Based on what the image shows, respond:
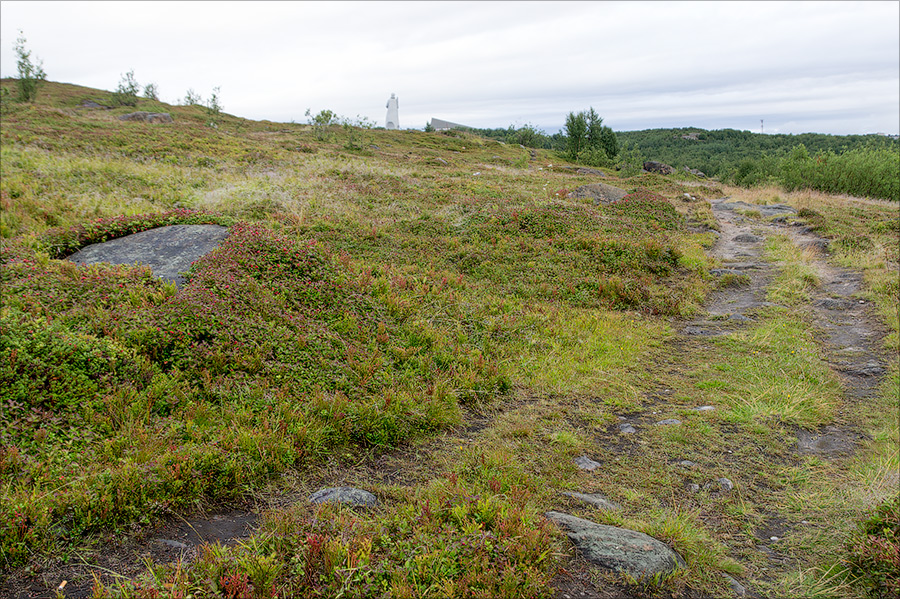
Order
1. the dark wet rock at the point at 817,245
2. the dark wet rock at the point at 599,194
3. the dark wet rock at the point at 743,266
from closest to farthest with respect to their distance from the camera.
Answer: the dark wet rock at the point at 743,266 < the dark wet rock at the point at 817,245 < the dark wet rock at the point at 599,194

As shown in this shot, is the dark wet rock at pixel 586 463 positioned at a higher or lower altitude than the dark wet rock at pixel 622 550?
lower

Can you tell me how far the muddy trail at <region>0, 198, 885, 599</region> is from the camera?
12.0 ft

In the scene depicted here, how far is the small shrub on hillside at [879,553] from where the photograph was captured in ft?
11.8

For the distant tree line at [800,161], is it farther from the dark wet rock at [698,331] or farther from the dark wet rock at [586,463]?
the dark wet rock at [586,463]

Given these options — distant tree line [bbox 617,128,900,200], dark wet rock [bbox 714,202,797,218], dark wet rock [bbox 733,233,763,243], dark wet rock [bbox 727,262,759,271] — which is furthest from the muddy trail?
distant tree line [bbox 617,128,900,200]

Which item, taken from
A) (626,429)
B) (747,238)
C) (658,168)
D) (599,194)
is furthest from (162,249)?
(658,168)

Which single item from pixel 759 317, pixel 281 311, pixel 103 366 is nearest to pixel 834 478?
pixel 759 317

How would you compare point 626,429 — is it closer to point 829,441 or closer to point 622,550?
point 829,441

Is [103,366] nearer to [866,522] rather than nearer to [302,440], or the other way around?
[302,440]

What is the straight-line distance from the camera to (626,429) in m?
6.82

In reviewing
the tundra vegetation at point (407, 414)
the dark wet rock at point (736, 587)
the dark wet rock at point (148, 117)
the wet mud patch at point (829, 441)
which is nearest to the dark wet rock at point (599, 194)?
the tundra vegetation at point (407, 414)

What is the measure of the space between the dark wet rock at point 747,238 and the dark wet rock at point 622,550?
18.8 metres

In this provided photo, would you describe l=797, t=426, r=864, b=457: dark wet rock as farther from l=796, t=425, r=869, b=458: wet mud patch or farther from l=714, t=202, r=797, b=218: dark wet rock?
l=714, t=202, r=797, b=218: dark wet rock

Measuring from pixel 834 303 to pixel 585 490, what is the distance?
34.4ft
